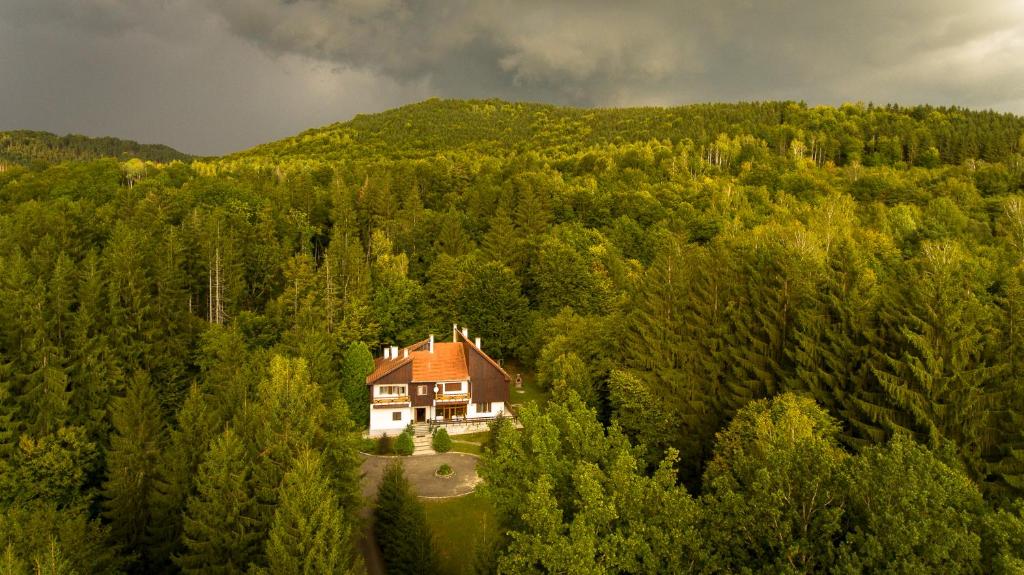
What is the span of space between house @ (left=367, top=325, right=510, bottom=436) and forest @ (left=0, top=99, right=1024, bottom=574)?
2167 mm

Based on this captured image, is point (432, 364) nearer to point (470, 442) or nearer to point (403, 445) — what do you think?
point (470, 442)

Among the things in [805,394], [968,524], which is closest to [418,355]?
[805,394]

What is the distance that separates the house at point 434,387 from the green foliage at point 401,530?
49.0 ft

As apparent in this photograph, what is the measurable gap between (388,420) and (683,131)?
10295 centimetres

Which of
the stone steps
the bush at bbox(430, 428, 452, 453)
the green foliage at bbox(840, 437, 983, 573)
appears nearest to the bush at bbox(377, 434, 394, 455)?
the stone steps

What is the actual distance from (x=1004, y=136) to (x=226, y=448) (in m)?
130

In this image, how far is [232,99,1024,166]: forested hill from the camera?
104 metres

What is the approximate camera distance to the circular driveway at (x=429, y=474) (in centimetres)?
3234

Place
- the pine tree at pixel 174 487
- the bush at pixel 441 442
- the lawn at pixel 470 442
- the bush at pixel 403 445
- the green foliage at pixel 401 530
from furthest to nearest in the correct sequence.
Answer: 1. the lawn at pixel 470 442
2. the bush at pixel 441 442
3. the bush at pixel 403 445
4. the pine tree at pixel 174 487
5. the green foliage at pixel 401 530

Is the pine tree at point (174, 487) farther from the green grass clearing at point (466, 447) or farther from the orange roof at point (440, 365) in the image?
the orange roof at point (440, 365)

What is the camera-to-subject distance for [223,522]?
22719 mm

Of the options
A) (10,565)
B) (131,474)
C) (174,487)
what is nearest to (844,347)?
(10,565)

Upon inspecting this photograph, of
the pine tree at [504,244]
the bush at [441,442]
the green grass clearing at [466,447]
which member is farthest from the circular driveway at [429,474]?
the pine tree at [504,244]

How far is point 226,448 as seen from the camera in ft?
76.3
